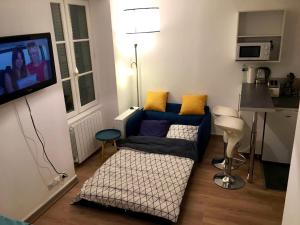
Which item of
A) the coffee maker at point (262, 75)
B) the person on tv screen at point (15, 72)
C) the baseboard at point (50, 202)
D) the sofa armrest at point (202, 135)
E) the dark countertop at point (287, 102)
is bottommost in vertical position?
the baseboard at point (50, 202)

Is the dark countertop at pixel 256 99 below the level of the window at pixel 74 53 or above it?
below

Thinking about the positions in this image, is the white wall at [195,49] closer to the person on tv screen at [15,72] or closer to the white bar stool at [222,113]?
the white bar stool at [222,113]

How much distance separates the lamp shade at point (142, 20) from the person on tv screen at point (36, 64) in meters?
1.85

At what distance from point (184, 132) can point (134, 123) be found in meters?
0.82

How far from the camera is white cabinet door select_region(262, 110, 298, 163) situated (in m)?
3.34

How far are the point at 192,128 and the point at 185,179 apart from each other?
1174 mm

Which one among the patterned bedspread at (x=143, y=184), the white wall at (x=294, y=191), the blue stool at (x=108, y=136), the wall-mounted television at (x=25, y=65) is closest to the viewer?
the white wall at (x=294, y=191)

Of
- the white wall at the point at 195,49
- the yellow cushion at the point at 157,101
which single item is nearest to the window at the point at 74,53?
the white wall at the point at 195,49

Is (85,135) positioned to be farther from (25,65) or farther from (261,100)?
(261,100)

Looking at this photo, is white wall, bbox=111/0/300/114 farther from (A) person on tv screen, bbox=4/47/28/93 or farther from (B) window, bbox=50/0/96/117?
(A) person on tv screen, bbox=4/47/28/93

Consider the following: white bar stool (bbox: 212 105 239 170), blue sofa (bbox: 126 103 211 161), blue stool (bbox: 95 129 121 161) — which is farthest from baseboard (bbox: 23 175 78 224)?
white bar stool (bbox: 212 105 239 170)

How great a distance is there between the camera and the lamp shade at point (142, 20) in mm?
4035

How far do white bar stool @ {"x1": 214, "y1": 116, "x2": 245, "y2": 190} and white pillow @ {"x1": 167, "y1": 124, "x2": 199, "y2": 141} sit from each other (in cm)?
71

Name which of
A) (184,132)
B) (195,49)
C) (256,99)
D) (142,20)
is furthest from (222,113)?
(142,20)
